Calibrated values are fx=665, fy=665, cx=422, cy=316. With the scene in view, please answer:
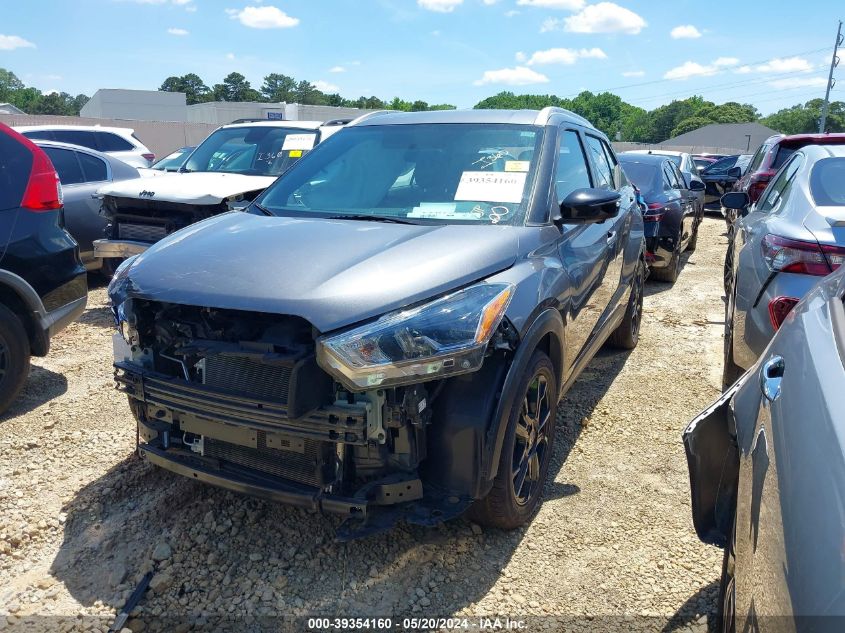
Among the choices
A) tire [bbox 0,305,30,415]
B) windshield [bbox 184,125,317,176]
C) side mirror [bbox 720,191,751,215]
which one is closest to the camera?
tire [bbox 0,305,30,415]

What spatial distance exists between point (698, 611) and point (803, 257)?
1.80m

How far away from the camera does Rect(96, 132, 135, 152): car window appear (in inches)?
447

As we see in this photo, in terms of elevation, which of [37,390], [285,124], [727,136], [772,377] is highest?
[727,136]

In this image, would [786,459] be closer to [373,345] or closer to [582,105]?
[373,345]

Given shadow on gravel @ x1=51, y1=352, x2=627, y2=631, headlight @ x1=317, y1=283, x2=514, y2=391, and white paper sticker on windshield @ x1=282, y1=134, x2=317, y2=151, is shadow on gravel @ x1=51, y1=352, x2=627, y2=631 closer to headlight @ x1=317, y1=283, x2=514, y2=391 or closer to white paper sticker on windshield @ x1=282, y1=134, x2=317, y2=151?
headlight @ x1=317, y1=283, x2=514, y2=391

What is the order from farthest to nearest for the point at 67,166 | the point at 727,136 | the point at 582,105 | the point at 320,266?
1. the point at 582,105
2. the point at 727,136
3. the point at 67,166
4. the point at 320,266

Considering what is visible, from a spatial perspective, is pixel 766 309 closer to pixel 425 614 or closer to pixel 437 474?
pixel 437 474

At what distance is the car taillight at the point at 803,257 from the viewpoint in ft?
10.5

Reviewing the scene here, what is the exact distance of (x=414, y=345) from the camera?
2.33m

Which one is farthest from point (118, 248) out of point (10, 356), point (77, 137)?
point (77, 137)

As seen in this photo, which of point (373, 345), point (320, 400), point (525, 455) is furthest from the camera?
point (525, 455)

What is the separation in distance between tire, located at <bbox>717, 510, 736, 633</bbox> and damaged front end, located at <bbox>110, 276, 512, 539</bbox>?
0.89m

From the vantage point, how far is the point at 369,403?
2.37 m

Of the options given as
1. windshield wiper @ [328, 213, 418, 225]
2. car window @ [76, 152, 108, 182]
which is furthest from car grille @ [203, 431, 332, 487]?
car window @ [76, 152, 108, 182]
